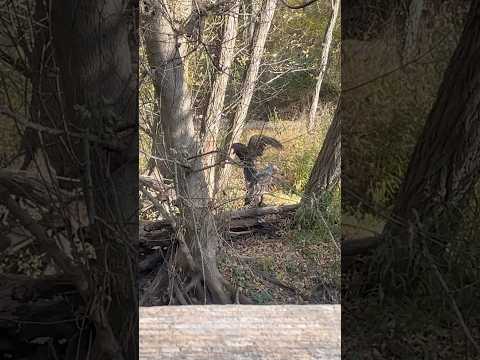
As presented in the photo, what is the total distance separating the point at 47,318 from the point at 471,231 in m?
1.72

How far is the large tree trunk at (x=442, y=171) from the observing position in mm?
2732

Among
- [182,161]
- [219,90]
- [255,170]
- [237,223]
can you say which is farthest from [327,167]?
[182,161]

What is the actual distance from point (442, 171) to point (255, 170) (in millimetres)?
5224

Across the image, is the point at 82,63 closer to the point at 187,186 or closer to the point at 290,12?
the point at 187,186

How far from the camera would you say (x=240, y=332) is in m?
5.43

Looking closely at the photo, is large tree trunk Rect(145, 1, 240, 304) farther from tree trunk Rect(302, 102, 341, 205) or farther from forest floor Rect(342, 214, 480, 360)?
forest floor Rect(342, 214, 480, 360)

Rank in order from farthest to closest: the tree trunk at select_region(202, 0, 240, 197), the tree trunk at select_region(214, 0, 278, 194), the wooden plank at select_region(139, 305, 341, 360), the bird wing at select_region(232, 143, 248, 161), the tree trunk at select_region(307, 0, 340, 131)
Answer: the tree trunk at select_region(307, 0, 340, 131) < the bird wing at select_region(232, 143, 248, 161) < the tree trunk at select_region(214, 0, 278, 194) < the tree trunk at select_region(202, 0, 240, 197) < the wooden plank at select_region(139, 305, 341, 360)

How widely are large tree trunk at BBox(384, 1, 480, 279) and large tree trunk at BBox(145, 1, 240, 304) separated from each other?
3544mm

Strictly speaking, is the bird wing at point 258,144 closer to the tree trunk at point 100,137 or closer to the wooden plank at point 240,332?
the wooden plank at point 240,332

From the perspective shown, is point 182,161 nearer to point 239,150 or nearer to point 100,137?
point 239,150

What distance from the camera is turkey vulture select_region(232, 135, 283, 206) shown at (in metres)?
7.68

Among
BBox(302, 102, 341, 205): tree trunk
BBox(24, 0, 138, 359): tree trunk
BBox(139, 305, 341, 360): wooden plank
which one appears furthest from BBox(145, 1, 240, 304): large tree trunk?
BBox(24, 0, 138, 359): tree trunk

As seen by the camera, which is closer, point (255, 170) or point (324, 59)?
point (255, 170)

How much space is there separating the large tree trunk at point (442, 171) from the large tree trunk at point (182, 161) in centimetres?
354
